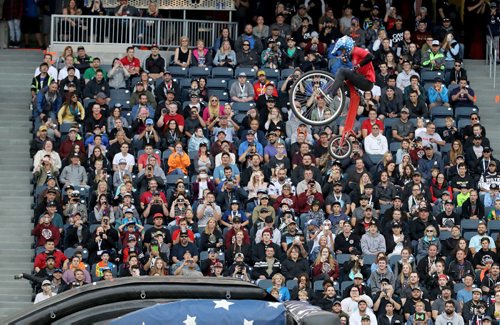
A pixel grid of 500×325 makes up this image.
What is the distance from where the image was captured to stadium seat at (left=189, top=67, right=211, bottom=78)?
104 ft

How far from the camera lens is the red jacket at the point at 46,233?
26797 mm

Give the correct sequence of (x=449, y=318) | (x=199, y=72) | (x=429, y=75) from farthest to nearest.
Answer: (x=429, y=75) < (x=199, y=72) < (x=449, y=318)

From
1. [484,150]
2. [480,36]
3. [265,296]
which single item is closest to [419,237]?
[484,150]

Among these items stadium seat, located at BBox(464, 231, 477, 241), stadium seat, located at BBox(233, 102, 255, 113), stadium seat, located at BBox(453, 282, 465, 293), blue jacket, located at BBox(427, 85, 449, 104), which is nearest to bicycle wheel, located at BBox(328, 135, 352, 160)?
stadium seat, located at BBox(453, 282, 465, 293)

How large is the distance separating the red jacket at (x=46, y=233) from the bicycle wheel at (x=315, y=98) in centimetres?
637

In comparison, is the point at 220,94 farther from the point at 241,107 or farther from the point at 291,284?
the point at 291,284

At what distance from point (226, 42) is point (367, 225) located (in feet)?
22.1

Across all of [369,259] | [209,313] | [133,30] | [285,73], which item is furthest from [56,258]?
[209,313]

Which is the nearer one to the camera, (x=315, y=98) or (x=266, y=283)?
(x=315, y=98)

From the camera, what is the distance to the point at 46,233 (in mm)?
26891

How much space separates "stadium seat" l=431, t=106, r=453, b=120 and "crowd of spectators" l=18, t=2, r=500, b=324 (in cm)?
3

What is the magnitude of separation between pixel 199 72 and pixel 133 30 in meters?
2.89

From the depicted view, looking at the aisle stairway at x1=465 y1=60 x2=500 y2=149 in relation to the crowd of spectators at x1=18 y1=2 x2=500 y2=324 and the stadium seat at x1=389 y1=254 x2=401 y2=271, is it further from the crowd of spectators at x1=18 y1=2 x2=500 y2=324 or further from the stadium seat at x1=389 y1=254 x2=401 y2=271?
the stadium seat at x1=389 y1=254 x2=401 y2=271

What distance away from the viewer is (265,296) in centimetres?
929
